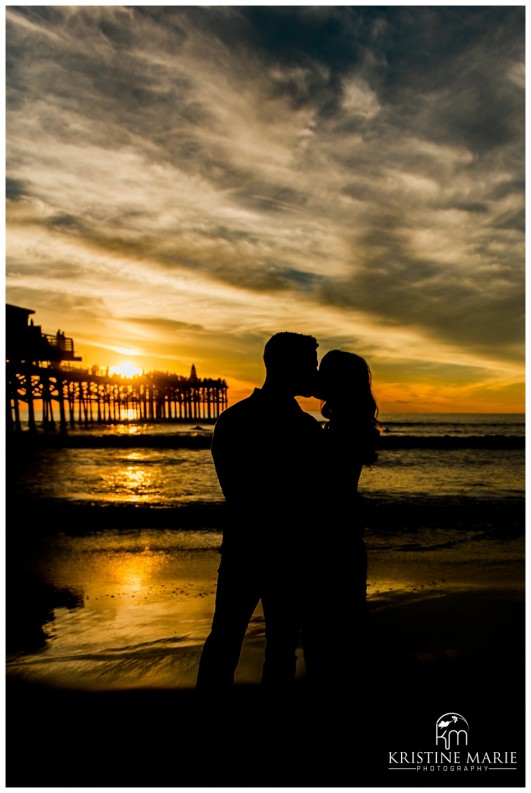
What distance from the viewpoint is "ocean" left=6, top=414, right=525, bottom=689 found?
4410 millimetres

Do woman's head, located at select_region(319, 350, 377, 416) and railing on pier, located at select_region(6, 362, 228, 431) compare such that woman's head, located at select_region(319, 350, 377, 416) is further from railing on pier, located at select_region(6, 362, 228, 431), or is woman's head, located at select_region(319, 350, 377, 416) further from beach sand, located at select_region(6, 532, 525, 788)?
railing on pier, located at select_region(6, 362, 228, 431)

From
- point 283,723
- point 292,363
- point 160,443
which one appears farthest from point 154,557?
point 160,443

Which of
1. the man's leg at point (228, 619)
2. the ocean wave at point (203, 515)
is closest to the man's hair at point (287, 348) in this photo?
the man's leg at point (228, 619)

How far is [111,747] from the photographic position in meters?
3.06

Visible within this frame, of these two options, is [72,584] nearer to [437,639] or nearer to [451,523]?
[437,639]

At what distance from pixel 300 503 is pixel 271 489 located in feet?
0.51

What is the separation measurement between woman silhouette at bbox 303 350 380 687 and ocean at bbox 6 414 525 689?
81mm

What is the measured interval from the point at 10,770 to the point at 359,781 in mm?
1883

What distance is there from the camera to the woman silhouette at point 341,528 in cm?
249

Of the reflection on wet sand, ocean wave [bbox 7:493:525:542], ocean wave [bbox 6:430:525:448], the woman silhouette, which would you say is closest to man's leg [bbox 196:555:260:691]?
the woman silhouette

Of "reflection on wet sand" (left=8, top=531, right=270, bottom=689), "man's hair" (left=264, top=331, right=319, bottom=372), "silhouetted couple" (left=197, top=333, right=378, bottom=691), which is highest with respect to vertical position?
"man's hair" (left=264, top=331, right=319, bottom=372)

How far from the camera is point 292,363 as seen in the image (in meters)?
2.60

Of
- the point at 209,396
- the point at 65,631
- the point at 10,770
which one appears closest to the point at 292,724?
the point at 10,770

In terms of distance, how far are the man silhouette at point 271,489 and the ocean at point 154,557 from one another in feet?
0.54
